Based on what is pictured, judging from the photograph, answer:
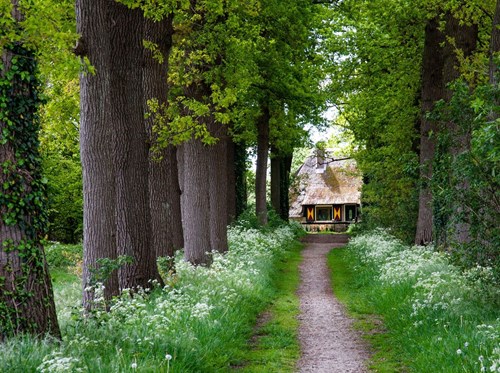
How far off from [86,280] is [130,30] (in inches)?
173

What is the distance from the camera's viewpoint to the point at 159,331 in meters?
8.73

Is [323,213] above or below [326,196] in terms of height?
below

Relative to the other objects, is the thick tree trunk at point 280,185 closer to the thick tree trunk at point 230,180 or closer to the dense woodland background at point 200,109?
the dense woodland background at point 200,109

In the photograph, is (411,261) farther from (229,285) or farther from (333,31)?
(333,31)

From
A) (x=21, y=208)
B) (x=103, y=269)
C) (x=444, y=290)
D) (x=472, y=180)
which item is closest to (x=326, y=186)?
(x=444, y=290)

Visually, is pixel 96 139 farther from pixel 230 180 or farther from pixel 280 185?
pixel 280 185

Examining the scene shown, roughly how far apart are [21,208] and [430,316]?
253 inches

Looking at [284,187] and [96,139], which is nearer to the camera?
[96,139]

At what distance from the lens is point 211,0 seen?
595 inches

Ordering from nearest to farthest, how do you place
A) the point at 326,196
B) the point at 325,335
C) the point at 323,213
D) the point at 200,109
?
the point at 325,335 → the point at 200,109 → the point at 326,196 → the point at 323,213

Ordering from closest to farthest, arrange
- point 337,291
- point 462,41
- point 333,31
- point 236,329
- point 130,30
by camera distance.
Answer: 1. point 236,329
2. point 130,30
3. point 462,41
4. point 337,291
5. point 333,31

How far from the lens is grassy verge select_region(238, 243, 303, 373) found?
9791mm

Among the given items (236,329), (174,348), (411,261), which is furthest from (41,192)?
(411,261)

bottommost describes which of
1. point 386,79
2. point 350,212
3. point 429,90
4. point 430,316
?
point 350,212
